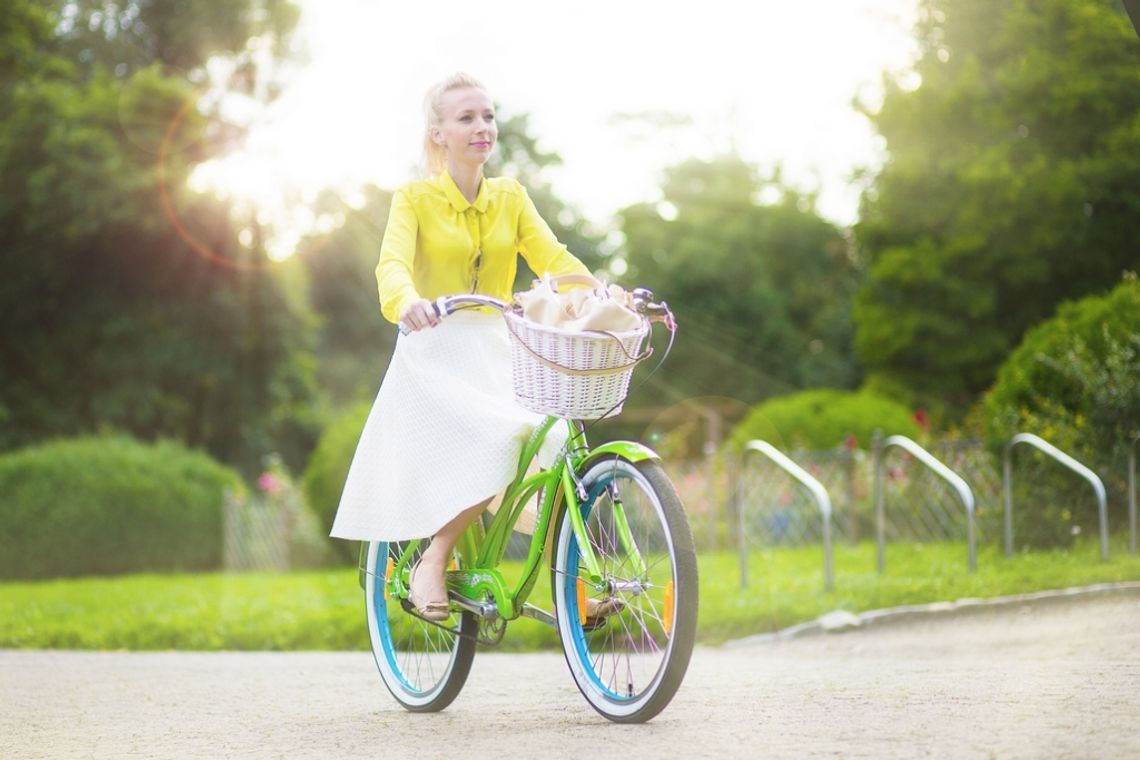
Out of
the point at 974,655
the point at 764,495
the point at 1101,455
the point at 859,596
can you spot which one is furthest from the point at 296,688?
the point at 764,495

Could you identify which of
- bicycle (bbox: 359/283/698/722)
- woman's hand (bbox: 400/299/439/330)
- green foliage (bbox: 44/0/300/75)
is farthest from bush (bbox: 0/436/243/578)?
green foliage (bbox: 44/0/300/75)

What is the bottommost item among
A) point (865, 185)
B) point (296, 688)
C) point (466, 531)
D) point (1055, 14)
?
point (296, 688)

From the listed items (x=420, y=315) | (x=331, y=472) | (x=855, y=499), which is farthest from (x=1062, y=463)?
(x=331, y=472)

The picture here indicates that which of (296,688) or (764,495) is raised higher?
(764,495)

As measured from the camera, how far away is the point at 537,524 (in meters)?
4.57

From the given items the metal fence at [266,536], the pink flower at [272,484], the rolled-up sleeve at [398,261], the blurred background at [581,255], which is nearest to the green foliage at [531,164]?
the blurred background at [581,255]

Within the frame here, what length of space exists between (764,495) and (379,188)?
795 inches

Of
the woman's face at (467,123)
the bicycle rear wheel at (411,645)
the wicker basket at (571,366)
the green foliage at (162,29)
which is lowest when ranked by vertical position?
the bicycle rear wheel at (411,645)

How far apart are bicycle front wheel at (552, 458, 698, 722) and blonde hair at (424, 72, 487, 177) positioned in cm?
131

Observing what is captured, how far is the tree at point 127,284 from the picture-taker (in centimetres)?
2873

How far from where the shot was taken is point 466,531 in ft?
16.3

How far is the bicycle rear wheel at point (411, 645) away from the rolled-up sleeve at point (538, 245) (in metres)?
1.16

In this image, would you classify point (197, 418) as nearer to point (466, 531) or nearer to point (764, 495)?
point (764, 495)

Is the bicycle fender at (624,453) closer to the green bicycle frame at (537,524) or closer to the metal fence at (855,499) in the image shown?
the green bicycle frame at (537,524)
